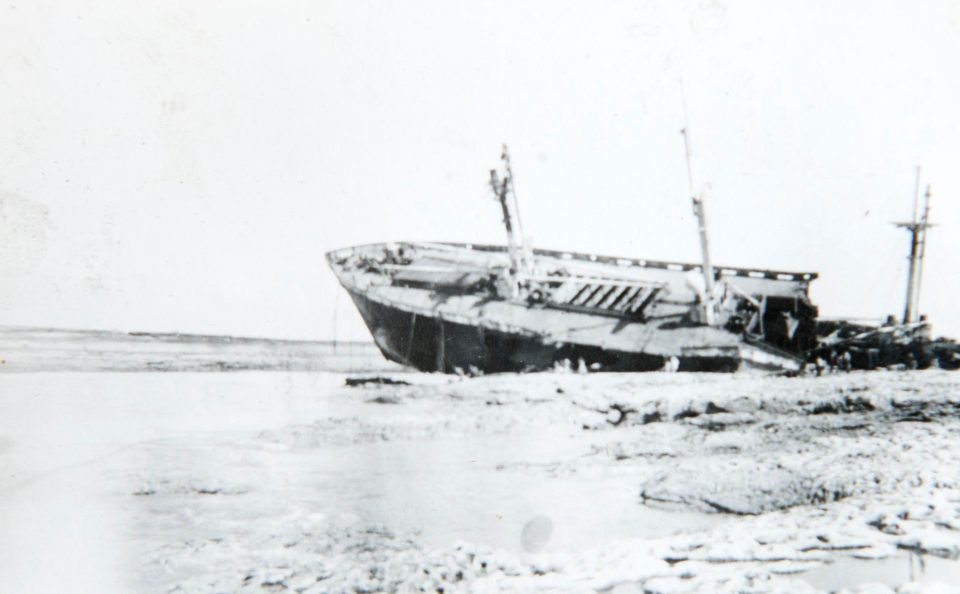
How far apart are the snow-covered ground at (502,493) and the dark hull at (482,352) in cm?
468

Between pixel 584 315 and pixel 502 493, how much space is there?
387 inches

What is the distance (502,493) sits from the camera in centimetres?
566

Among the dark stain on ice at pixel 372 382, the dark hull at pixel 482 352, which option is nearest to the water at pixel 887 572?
the dark stain on ice at pixel 372 382

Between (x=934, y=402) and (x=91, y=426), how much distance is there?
9394 millimetres

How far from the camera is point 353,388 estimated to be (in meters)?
11.9

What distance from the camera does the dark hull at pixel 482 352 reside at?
45.7 feet

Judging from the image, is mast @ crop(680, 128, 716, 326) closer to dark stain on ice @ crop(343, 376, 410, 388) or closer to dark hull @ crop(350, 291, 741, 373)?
dark hull @ crop(350, 291, 741, 373)

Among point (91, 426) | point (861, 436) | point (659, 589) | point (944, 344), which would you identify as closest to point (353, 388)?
point (91, 426)

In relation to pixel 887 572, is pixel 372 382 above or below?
below

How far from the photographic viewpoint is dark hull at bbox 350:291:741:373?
13932 mm

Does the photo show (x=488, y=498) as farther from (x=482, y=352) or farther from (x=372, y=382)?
(x=482, y=352)

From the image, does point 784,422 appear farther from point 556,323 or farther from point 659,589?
point 556,323

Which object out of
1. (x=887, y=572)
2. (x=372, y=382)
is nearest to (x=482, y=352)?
(x=372, y=382)

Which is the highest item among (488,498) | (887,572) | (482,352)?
(887,572)
